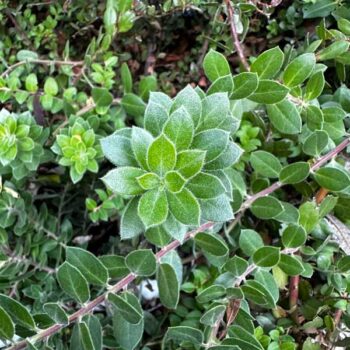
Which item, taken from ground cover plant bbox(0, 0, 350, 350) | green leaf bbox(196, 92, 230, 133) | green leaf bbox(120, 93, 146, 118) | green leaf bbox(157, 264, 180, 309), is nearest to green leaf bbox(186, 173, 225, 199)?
ground cover plant bbox(0, 0, 350, 350)

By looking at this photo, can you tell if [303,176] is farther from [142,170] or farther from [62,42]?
[62,42]

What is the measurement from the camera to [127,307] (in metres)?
1.06

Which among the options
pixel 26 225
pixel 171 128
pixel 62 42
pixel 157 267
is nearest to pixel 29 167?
pixel 26 225

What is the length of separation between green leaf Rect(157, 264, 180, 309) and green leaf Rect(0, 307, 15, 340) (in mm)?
308

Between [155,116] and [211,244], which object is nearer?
[155,116]

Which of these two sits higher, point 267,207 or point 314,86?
point 314,86

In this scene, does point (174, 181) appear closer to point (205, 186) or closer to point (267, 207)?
point (205, 186)

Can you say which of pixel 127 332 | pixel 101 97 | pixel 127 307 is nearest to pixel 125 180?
pixel 127 307

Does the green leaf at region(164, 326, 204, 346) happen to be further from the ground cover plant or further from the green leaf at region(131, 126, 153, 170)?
the green leaf at region(131, 126, 153, 170)

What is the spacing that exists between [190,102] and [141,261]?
333 millimetres

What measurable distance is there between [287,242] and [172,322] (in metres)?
0.37

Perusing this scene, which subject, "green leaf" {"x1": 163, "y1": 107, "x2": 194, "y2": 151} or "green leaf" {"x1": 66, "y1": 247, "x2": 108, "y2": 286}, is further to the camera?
"green leaf" {"x1": 66, "y1": 247, "x2": 108, "y2": 286}

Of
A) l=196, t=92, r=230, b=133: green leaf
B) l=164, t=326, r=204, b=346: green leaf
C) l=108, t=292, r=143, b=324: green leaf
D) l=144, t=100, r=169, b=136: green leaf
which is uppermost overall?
l=144, t=100, r=169, b=136: green leaf

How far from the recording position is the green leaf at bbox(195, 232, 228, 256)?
1.12 metres
